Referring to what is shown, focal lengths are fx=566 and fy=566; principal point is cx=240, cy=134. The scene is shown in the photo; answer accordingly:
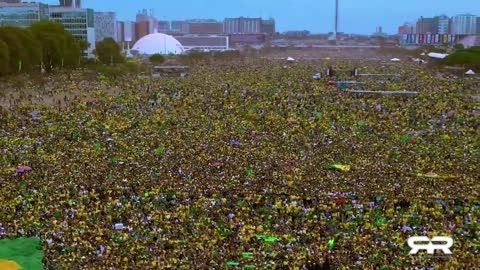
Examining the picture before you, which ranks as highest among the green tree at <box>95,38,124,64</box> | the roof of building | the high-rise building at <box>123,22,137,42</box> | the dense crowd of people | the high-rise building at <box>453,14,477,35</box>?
the high-rise building at <box>453,14,477,35</box>

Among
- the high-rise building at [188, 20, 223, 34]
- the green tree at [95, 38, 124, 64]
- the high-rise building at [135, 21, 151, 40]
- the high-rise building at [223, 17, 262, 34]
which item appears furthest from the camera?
the high-rise building at [223, 17, 262, 34]

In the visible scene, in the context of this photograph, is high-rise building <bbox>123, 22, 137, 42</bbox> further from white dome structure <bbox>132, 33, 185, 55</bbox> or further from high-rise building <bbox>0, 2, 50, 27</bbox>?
high-rise building <bbox>0, 2, 50, 27</bbox>

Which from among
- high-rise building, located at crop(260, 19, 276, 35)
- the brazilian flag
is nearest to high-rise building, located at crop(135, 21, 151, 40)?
high-rise building, located at crop(260, 19, 276, 35)

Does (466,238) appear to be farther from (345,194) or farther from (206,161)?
(206,161)

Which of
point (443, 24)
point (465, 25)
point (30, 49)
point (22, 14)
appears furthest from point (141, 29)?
point (30, 49)

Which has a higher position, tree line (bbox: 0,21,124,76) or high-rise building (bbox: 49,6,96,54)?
high-rise building (bbox: 49,6,96,54)

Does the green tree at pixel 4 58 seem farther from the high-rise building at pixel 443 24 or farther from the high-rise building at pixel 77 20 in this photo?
the high-rise building at pixel 443 24
